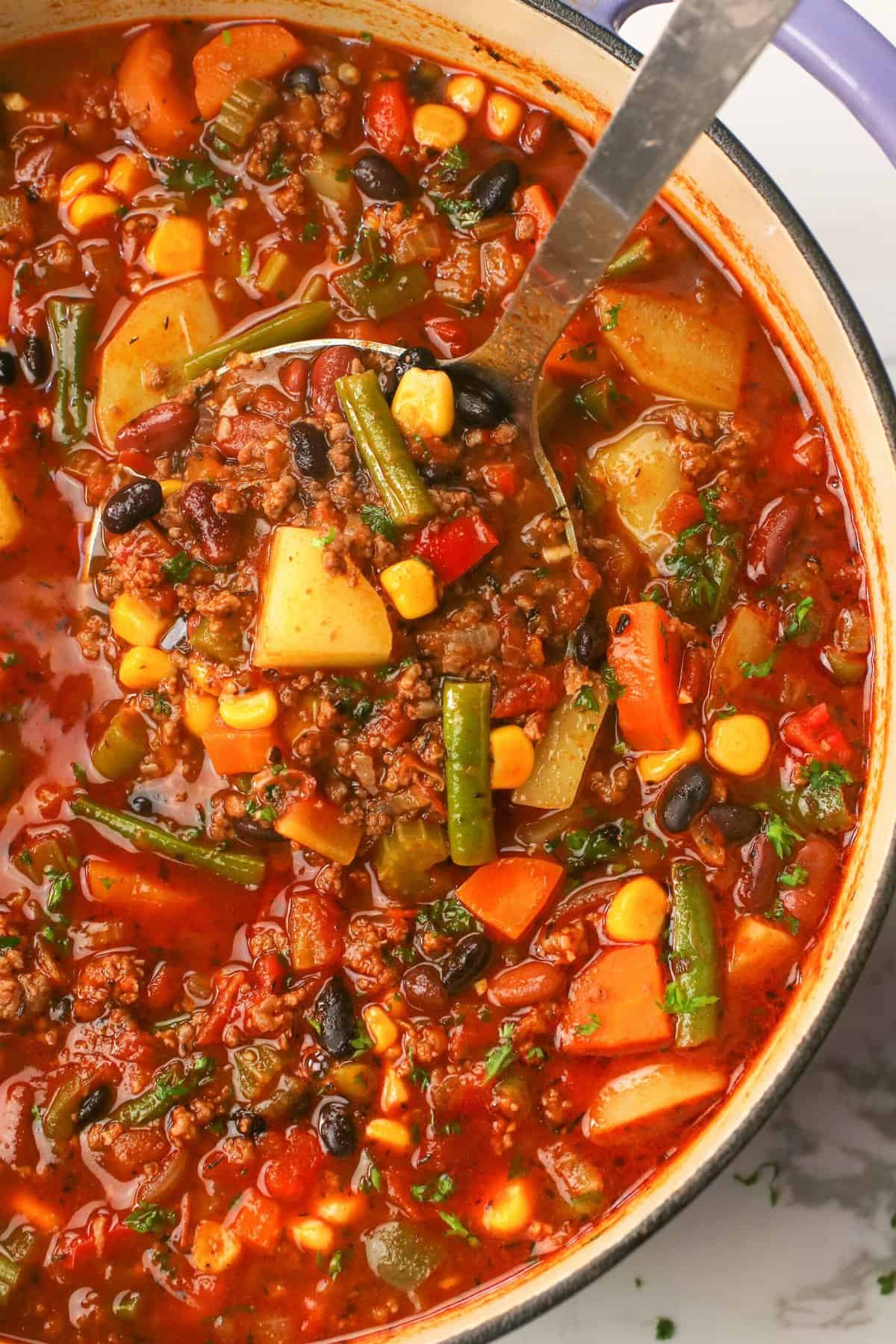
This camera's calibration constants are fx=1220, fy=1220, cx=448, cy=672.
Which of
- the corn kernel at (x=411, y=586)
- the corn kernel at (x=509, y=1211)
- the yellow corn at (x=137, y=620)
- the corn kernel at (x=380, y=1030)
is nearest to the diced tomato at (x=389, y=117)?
the corn kernel at (x=411, y=586)

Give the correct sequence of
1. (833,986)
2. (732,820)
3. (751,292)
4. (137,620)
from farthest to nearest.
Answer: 1. (751,292)
2. (137,620)
3. (732,820)
4. (833,986)

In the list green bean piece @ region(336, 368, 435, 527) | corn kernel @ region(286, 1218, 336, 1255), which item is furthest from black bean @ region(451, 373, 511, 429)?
corn kernel @ region(286, 1218, 336, 1255)

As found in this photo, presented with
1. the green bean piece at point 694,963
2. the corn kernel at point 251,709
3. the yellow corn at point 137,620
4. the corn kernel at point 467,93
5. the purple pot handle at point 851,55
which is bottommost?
the yellow corn at point 137,620

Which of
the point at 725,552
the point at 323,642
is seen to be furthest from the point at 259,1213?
the point at 725,552

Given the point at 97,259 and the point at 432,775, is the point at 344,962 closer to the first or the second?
the point at 432,775

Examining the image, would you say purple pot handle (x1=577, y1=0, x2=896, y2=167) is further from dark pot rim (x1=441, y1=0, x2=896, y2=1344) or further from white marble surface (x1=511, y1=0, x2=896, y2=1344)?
white marble surface (x1=511, y1=0, x2=896, y2=1344)

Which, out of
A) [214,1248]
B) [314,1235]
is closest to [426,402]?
[314,1235]

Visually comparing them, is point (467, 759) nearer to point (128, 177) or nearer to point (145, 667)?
point (145, 667)

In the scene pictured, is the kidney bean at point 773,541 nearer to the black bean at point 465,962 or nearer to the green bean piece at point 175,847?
the black bean at point 465,962
